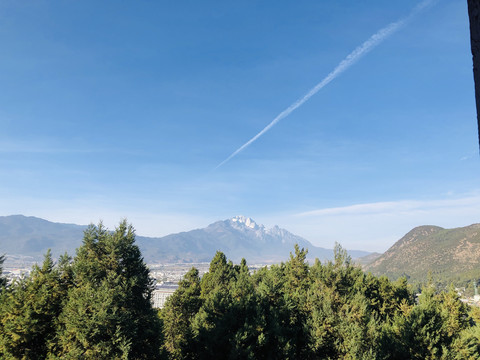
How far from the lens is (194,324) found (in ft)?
93.4

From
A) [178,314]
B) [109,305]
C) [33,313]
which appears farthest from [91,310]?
[178,314]

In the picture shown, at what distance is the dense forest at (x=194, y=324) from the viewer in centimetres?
1742

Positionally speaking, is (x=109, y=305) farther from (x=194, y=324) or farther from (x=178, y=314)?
(x=178, y=314)

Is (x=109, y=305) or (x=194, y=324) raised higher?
(x=109, y=305)

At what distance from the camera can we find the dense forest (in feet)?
57.2

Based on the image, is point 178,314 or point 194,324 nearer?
point 194,324

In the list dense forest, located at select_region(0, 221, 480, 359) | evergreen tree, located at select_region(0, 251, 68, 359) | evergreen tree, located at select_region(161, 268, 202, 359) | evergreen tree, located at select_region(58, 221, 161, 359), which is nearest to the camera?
evergreen tree, located at select_region(58, 221, 161, 359)

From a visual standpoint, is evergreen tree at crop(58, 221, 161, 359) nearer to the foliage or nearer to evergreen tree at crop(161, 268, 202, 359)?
the foliage

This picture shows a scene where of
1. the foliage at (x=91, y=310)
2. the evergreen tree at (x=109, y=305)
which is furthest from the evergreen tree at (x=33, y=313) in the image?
the evergreen tree at (x=109, y=305)

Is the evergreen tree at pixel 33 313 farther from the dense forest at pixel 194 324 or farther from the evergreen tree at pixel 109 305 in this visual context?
the evergreen tree at pixel 109 305

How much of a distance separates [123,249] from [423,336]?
80.0ft

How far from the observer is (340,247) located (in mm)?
29172

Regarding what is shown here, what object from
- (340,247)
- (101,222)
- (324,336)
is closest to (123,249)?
(101,222)

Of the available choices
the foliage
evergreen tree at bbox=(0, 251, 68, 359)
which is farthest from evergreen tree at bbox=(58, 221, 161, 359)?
evergreen tree at bbox=(0, 251, 68, 359)
